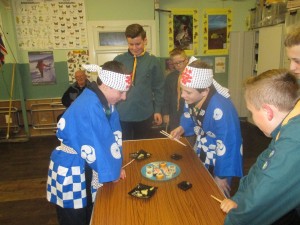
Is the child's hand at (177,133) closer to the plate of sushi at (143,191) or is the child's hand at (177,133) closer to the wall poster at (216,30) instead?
the plate of sushi at (143,191)

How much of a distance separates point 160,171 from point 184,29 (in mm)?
3753

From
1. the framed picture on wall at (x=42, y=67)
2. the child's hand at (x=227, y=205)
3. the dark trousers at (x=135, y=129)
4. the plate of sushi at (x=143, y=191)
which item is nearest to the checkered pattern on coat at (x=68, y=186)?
the plate of sushi at (x=143, y=191)

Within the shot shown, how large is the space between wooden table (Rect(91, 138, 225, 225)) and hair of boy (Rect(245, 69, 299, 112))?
0.47m

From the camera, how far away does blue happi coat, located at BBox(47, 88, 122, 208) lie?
1281 mm

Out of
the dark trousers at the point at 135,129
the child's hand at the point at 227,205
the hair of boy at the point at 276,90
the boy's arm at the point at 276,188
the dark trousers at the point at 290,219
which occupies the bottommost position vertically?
the dark trousers at the point at 135,129

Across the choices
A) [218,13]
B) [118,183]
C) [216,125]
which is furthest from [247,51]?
[118,183]

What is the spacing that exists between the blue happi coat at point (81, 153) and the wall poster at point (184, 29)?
3535 millimetres

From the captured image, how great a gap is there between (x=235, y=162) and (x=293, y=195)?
2.37 feet

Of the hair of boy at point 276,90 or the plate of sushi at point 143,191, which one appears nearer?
the hair of boy at point 276,90

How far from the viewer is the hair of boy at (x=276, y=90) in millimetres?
852

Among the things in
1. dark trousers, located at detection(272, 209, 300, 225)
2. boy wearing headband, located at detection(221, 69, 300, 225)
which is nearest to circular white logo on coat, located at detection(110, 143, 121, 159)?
boy wearing headband, located at detection(221, 69, 300, 225)

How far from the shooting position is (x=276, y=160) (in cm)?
72

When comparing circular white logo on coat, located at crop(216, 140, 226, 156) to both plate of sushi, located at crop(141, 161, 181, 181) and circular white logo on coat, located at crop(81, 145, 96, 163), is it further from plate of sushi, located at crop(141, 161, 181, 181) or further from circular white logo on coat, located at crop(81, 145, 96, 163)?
circular white logo on coat, located at crop(81, 145, 96, 163)

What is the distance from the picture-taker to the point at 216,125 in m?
1.48
